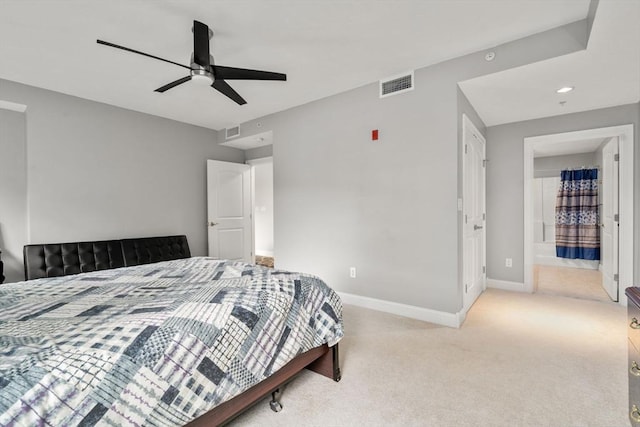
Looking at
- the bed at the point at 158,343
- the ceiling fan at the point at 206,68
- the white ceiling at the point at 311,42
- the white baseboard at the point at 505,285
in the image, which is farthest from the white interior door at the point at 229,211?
the white baseboard at the point at 505,285

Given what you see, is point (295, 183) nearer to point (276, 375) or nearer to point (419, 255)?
point (419, 255)

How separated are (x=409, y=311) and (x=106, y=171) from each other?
4.05m

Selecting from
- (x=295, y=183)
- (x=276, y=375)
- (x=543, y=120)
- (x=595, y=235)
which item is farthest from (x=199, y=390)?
(x=595, y=235)

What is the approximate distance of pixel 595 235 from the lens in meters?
5.09

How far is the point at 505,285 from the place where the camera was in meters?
4.01

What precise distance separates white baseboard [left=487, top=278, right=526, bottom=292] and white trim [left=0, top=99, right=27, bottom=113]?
20.1ft

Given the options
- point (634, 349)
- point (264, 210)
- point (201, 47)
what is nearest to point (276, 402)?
point (634, 349)

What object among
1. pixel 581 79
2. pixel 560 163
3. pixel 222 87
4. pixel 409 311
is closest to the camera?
pixel 222 87

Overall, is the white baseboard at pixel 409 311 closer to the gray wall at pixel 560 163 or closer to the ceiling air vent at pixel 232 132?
the ceiling air vent at pixel 232 132

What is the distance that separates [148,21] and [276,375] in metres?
2.61

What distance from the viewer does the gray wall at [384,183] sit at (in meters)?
2.74

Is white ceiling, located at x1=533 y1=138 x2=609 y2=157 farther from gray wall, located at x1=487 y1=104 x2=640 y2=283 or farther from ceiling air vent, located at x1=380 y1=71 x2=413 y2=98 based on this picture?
ceiling air vent, located at x1=380 y1=71 x2=413 y2=98

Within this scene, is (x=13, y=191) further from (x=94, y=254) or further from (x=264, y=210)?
(x=264, y=210)

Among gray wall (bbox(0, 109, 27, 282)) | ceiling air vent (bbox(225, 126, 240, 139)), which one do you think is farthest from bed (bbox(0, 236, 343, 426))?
ceiling air vent (bbox(225, 126, 240, 139))
